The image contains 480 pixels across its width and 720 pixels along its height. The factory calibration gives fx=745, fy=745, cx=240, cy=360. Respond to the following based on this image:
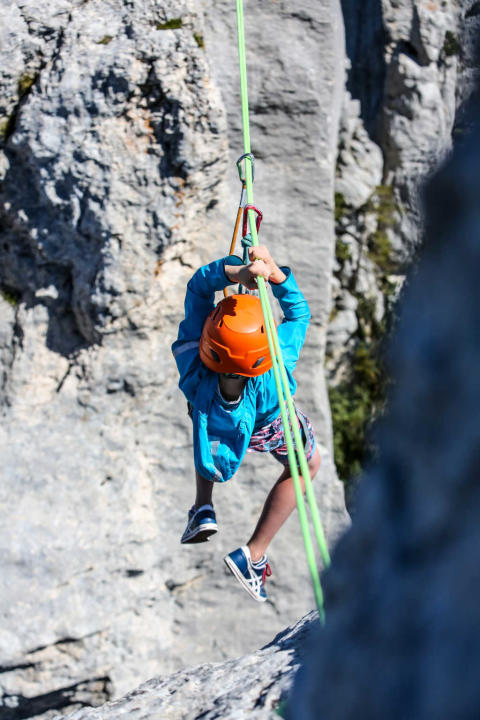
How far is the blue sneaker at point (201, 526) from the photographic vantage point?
2930 mm

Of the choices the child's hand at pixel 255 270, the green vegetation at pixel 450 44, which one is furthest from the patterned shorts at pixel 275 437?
the green vegetation at pixel 450 44

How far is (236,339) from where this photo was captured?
2.56 meters

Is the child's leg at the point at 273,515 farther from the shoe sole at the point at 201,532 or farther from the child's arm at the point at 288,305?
the child's arm at the point at 288,305

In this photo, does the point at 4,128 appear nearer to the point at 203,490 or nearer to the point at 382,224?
the point at 203,490

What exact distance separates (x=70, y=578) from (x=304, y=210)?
97.2 inches

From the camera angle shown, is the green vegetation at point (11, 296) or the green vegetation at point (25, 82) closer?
the green vegetation at point (25, 82)

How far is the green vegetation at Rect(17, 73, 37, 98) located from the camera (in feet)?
12.6

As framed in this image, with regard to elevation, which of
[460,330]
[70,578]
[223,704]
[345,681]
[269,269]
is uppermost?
[460,330]

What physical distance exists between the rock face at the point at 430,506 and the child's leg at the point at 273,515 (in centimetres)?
203

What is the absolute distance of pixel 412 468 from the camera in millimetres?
960

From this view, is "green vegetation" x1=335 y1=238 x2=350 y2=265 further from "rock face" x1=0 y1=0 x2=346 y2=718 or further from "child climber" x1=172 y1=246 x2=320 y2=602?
"child climber" x1=172 y1=246 x2=320 y2=602

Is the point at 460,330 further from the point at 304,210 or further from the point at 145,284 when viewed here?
the point at 304,210

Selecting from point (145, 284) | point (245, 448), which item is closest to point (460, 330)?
point (245, 448)

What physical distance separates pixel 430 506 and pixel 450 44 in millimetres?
5083
